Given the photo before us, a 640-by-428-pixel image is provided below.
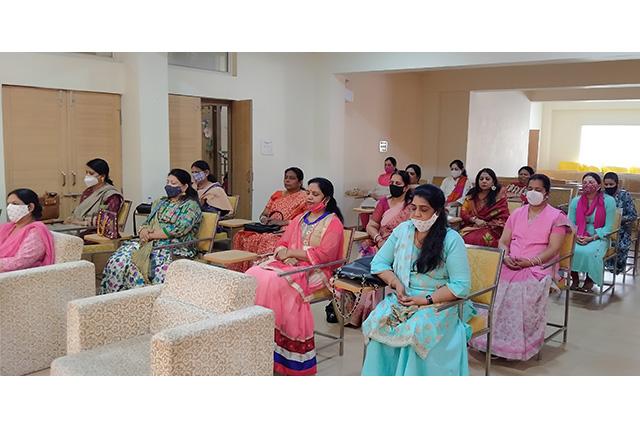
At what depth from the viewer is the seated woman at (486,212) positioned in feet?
16.0

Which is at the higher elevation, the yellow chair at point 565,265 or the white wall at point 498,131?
the white wall at point 498,131

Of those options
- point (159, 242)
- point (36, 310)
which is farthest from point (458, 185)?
point (36, 310)

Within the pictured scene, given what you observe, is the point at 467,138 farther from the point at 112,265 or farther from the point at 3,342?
the point at 3,342

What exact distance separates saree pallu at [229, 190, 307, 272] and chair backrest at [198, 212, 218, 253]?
0.62 metres

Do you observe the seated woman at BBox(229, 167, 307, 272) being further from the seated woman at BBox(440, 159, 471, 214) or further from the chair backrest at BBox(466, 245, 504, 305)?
the seated woman at BBox(440, 159, 471, 214)

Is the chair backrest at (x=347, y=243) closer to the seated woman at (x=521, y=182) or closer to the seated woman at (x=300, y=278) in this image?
the seated woman at (x=300, y=278)

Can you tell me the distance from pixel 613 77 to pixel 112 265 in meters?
7.09

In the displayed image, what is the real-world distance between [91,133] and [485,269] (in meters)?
4.35

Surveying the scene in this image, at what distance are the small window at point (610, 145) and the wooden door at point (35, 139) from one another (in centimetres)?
1370

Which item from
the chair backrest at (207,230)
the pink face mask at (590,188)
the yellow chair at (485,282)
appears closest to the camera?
the yellow chair at (485,282)

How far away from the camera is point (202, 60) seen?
7.26m

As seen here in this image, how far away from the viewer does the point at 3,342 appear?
11.0ft

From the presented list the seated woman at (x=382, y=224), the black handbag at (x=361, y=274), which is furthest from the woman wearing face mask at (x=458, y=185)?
the black handbag at (x=361, y=274)

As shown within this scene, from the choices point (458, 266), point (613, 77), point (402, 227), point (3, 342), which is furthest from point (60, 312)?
point (613, 77)
